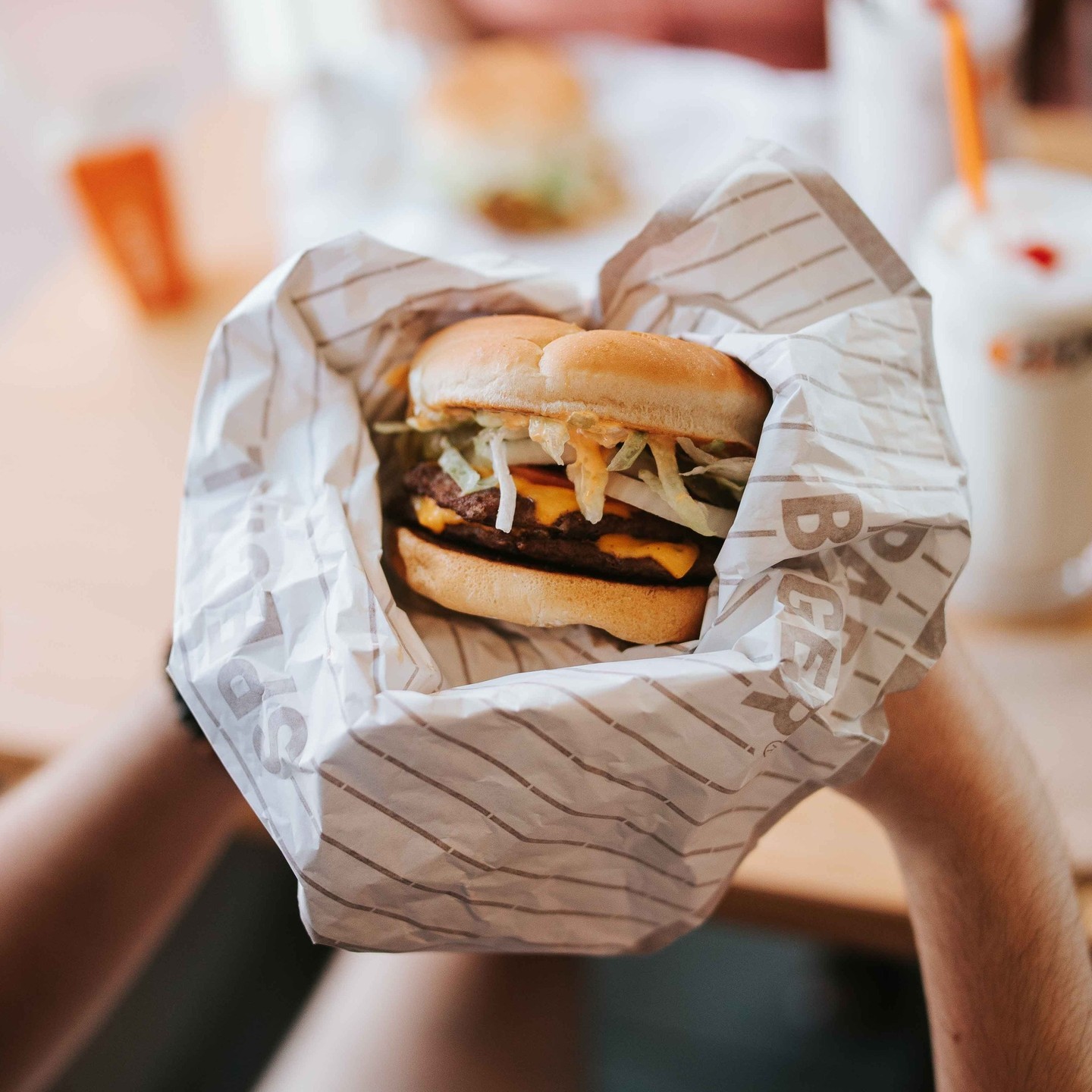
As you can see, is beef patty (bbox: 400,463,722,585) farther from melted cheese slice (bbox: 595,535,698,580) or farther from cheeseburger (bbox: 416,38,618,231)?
cheeseburger (bbox: 416,38,618,231)

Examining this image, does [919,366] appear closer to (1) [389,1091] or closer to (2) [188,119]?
(1) [389,1091]

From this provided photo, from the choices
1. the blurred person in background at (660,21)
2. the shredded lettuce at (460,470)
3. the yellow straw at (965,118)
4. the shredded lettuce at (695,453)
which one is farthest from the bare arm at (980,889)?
the blurred person in background at (660,21)

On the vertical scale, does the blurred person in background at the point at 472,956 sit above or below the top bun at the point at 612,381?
below

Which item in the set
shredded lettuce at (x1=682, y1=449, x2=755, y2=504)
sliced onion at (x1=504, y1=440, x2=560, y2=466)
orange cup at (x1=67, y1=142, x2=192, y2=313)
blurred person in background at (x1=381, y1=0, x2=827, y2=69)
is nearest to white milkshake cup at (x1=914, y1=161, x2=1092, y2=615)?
shredded lettuce at (x1=682, y1=449, x2=755, y2=504)

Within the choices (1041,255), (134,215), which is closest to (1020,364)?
(1041,255)

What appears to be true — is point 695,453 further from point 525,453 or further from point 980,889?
point 980,889

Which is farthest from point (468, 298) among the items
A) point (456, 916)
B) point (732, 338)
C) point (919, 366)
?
point (456, 916)

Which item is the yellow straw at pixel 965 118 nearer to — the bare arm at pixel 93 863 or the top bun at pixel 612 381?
the top bun at pixel 612 381
